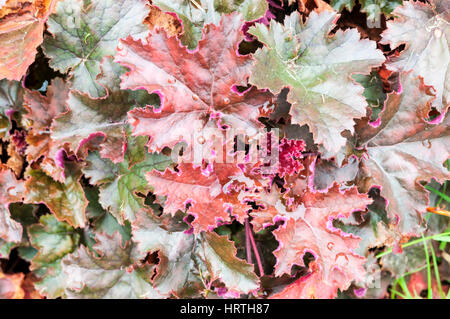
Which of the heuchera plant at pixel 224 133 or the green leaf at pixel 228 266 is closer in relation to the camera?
the heuchera plant at pixel 224 133

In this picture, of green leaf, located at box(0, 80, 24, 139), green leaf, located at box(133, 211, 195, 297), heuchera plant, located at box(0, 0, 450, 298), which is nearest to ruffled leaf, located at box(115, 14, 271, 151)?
heuchera plant, located at box(0, 0, 450, 298)

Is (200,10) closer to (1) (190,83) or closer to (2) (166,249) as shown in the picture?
(1) (190,83)

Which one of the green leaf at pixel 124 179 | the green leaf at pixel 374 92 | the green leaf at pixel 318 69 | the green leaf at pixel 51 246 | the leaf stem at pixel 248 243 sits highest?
the green leaf at pixel 318 69

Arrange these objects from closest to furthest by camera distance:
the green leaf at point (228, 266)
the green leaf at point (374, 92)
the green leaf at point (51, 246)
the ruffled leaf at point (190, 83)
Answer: the ruffled leaf at point (190, 83), the green leaf at point (228, 266), the green leaf at point (374, 92), the green leaf at point (51, 246)

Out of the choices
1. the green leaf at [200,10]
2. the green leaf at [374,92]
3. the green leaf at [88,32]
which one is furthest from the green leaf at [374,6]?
the green leaf at [88,32]

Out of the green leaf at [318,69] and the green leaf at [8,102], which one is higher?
the green leaf at [318,69]

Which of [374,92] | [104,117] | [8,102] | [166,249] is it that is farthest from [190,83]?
[8,102]

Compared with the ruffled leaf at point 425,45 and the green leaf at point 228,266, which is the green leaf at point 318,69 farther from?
the green leaf at point 228,266

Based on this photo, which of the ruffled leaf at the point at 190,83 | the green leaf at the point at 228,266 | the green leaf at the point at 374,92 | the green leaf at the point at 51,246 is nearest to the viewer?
the ruffled leaf at the point at 190,83
